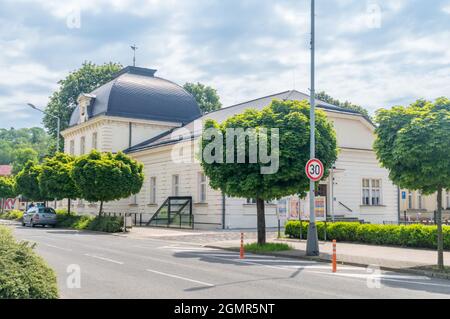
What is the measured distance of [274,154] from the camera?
59.8 feet

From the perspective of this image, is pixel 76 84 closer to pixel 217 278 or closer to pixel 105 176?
pixel 105 176

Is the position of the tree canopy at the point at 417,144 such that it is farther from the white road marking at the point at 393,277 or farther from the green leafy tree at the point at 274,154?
the green leafy tree at the point at 274,154

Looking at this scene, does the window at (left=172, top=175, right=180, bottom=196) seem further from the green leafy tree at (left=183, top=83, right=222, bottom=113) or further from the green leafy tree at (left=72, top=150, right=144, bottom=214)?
the green leafy tree at (left=183, top=83, right=222, bottom=113)

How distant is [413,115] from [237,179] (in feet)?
23.3

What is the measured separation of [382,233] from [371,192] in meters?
16.8

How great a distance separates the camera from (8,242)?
8.05 metres

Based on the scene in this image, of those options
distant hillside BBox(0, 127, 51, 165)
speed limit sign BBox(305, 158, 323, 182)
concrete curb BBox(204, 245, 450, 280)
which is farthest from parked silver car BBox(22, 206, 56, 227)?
distant hillside BBox(0, 127, 51, 165)

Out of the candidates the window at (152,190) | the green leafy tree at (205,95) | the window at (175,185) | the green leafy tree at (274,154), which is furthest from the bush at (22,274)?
the green leafy tree at (205,95)

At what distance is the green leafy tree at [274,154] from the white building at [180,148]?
6.49 metres

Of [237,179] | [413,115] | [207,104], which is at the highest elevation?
[207,104]

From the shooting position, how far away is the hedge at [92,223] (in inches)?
1191

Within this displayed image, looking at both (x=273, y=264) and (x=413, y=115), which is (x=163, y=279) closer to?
(x=273, y=264)

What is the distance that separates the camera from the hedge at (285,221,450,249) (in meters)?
19.0

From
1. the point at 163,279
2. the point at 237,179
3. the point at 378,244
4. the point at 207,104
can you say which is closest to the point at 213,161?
the point at 237,179
